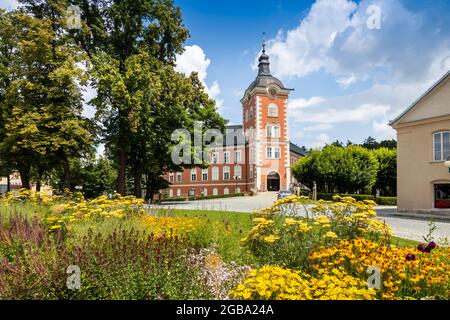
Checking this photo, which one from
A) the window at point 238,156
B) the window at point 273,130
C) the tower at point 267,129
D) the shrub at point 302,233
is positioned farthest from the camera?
the window at point 238,156

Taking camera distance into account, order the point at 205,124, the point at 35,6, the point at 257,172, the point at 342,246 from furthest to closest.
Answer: the point at 257,172
the point at 205,124
the point at 35,6
the point at 342,246

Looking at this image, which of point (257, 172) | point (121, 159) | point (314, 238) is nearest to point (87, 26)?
point (121, 159)

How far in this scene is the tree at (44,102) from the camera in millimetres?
21844

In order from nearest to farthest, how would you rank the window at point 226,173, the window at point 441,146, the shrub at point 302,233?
the shrub at point 302,233, the window at point 441,146, the window at point 226,173

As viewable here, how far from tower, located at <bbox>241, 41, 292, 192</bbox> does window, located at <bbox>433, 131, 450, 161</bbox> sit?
30.0 metres

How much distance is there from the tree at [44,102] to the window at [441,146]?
23.5 meters

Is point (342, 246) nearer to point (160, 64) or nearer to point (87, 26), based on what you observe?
point (160, 64)

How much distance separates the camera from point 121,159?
80.3 ft

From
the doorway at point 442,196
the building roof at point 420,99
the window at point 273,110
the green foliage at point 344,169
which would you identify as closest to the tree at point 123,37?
the building roof at point 420,99

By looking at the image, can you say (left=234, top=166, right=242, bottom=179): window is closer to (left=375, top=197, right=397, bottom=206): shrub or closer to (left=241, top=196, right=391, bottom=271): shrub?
(left=375, top=197, right=397, bottom=206): shrub

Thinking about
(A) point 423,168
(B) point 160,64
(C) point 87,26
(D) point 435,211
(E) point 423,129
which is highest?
(C) point 87,26

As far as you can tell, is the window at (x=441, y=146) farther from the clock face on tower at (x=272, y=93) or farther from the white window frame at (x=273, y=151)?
the white window frame at (x=273, y=151)

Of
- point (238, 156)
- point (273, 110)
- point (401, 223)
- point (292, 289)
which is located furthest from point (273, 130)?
point (292, 289)

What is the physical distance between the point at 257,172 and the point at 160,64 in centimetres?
2833
